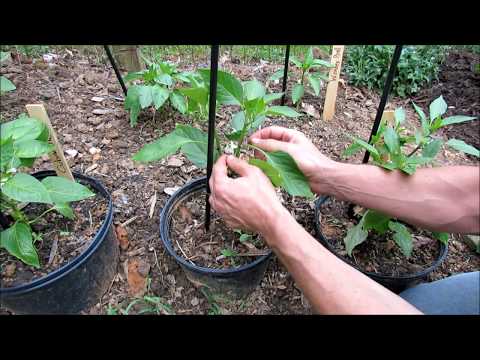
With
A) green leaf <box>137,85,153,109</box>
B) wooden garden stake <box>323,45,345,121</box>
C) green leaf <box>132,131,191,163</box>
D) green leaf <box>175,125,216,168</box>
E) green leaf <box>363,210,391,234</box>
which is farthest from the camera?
wooden garden stake <box>323,45,345,121</box>

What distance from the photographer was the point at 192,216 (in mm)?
1285

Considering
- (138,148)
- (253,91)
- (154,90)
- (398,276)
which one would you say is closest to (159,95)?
(154,90)

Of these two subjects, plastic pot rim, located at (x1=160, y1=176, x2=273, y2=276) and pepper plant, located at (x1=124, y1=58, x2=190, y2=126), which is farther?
pepper plant, located at (x1=124, y1=58, x2=190, y2=126)

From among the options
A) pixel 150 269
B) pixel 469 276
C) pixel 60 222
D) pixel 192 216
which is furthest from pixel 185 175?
pixel 469 276

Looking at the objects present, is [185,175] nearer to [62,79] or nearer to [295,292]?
[295,292]

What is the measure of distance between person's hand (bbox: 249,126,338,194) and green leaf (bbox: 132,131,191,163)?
26cm

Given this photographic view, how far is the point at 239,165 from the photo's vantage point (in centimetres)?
95

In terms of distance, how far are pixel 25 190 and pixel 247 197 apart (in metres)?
0.60

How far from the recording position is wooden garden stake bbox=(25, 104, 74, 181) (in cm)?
106

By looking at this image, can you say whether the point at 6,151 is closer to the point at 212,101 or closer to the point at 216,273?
the point at 212,101

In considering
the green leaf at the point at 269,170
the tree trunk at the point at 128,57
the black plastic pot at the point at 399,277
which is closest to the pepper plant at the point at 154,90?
the tree trunk at the point at 128,57

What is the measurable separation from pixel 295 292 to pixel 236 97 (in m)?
0.80

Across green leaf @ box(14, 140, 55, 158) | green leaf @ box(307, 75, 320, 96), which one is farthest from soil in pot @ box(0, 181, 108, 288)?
green leaf @ box(307, 75, 320, 96)

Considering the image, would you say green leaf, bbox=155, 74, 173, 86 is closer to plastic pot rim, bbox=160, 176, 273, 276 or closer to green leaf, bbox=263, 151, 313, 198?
plastic pot rim, bbox=160, 176, 273, 276
